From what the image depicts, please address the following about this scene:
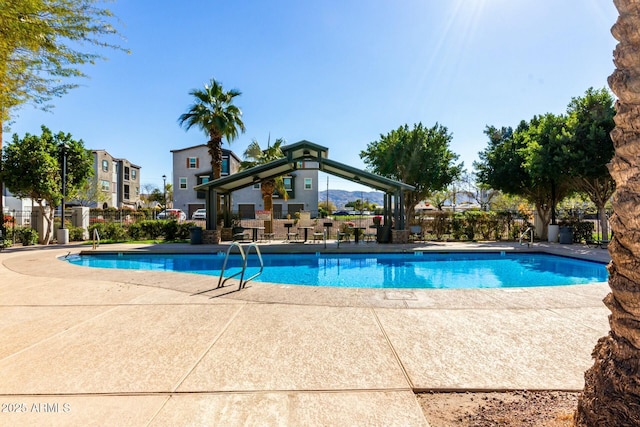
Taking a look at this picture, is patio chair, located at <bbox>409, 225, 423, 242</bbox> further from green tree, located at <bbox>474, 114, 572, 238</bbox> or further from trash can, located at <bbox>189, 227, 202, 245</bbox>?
trash can, located at <bbox>189, 227, 202, 245</bbox>

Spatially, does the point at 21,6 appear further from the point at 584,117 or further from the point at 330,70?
the point at 584,117

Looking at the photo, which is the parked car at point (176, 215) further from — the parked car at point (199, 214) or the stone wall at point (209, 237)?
the stone wall at point (209, 237)

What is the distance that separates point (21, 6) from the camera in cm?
363

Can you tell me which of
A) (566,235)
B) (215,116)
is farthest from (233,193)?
(566,235)

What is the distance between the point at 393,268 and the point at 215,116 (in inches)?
538

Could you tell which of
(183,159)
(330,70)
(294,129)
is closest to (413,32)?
(330,70)

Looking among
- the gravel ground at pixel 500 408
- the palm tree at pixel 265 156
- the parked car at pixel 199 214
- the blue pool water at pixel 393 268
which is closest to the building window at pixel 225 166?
the parked car at pixel 199 214

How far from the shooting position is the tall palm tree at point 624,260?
169 centimetres

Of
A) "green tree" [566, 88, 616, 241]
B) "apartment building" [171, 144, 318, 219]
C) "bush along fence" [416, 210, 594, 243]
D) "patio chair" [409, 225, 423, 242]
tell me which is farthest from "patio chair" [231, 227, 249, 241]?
"apartment building" [171, 144, 318, 219]

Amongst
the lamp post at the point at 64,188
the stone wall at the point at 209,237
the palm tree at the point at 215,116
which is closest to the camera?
the lamp post at the point at 64,188

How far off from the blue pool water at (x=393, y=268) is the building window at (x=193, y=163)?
2378 centimetres

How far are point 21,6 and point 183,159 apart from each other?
112 ft

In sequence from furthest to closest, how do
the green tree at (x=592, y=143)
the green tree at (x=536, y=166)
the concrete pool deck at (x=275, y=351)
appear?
the green tree at (x=536, y=166)
the green tree at (x=592, y=143)
the concrete pool deck at (x=275, y=351)

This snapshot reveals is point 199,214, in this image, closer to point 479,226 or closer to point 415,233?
point 415,233
